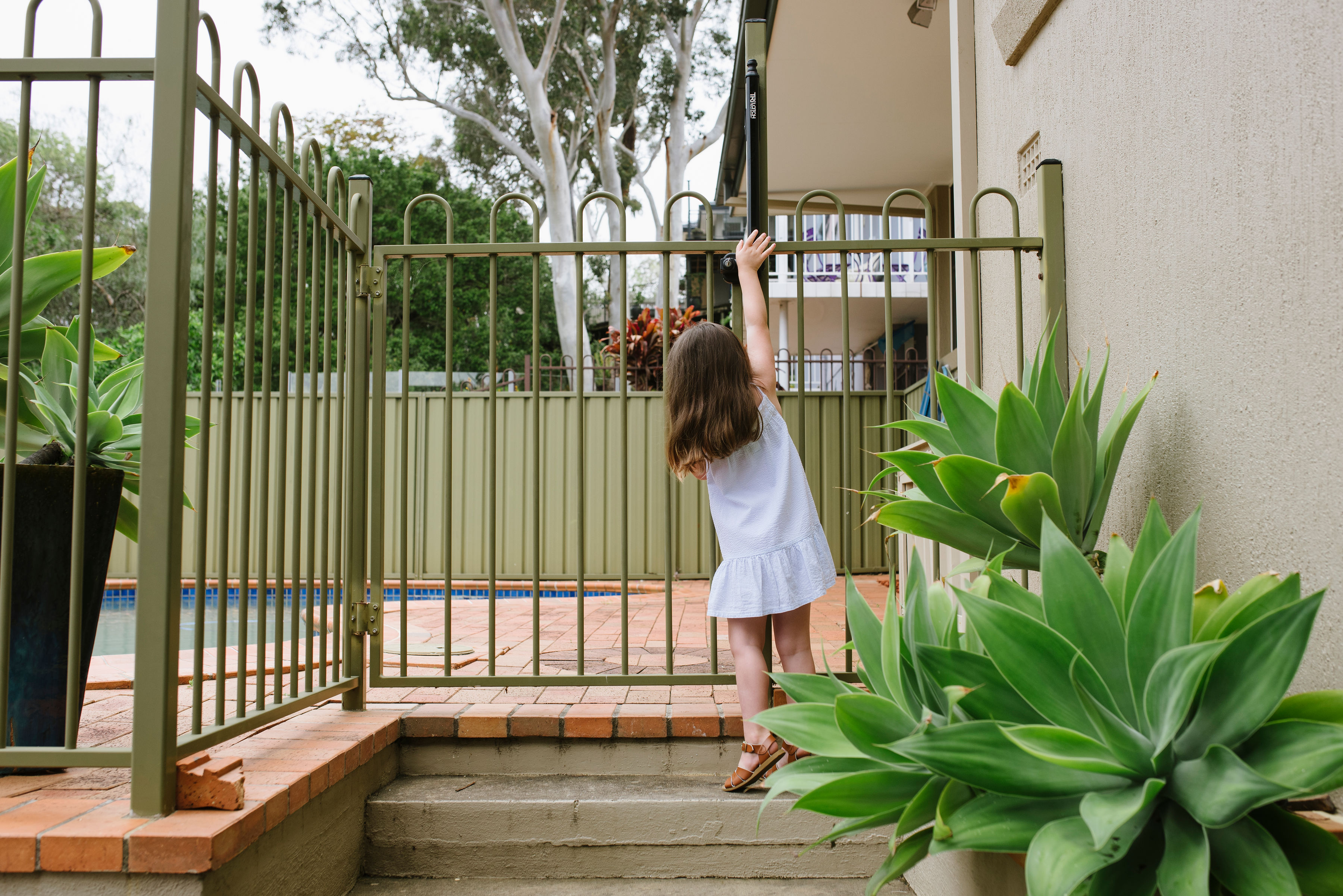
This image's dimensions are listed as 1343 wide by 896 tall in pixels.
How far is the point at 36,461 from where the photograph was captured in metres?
1.84

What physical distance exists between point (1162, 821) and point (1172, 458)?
0.97 meters

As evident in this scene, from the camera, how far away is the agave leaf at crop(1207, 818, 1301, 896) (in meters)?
0.95

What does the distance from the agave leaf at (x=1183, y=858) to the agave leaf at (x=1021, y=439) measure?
74 centimetres

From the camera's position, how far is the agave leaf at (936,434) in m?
1.77

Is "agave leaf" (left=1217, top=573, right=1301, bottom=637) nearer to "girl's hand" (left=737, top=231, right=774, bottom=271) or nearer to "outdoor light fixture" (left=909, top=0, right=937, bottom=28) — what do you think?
"girl's hand" (left=737, top=231, right=774, bottom=271)

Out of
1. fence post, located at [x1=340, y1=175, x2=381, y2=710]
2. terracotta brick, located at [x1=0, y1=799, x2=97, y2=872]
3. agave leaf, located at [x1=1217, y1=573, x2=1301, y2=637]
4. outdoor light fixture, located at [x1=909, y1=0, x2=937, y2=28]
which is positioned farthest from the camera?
outdoor light fixture, located at [x1=909, y1=0, x2=937, y2=28]

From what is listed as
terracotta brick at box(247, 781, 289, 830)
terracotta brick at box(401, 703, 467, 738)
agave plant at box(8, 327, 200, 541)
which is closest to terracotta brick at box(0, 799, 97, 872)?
terracotta brick at box(247, 781, 289, 830)

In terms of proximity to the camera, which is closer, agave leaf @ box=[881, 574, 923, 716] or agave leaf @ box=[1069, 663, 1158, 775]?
agave leaf @ box=[1069, 663, 1158, 775]

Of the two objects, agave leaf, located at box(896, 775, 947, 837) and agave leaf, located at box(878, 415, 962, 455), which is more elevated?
agave leaf, located at box(878, 415, 962, 455)

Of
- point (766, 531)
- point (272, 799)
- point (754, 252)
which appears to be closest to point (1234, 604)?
point (766, 531)

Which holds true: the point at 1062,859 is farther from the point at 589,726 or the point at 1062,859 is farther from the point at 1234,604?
the point at 589,726

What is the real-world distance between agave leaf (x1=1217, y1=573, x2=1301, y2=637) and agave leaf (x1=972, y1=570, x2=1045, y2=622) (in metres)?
0.23

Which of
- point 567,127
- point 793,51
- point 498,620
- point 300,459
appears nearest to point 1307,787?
point 300,459

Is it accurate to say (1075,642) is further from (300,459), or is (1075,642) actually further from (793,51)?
(793,51)
